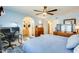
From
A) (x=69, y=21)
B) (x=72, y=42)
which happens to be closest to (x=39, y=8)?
(x=69, y=21)

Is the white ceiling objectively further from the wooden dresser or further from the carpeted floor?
the carpeted floor


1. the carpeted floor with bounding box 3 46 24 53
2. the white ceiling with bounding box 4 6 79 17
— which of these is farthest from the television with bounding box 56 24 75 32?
the carpeted floor with bounding box 3 46 24 53

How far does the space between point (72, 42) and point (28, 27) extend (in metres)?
0.74

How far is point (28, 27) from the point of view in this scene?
2193mm

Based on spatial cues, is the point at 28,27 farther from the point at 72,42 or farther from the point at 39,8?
the point at 72,42

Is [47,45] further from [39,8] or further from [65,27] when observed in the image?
[39,8]

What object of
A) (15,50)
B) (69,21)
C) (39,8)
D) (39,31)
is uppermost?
(39,8)

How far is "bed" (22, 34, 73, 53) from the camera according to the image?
2.14 metres

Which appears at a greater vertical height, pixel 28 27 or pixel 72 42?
pixel 28 27

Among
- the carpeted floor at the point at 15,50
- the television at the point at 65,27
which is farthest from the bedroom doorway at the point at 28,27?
the television at the point at 65,27

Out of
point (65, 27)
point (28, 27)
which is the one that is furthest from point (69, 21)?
point (28, 27)

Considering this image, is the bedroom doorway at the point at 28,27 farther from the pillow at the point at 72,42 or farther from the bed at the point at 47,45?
the pillow at the point at 72,42
